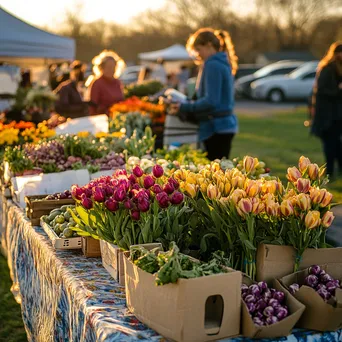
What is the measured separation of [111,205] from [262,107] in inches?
765

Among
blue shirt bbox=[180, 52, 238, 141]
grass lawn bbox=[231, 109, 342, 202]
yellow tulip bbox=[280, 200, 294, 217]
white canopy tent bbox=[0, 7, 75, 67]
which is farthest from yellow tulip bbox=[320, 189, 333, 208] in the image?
white canopy tent bbox=[0, 7, 75, 67]

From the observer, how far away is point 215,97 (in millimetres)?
4895

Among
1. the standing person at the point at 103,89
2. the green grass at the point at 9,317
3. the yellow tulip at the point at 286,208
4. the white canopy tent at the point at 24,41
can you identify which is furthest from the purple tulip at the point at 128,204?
the white canopy tent at the point at 24,41

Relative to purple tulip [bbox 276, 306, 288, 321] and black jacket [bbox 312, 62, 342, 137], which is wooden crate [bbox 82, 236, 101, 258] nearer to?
purple tulip [bbox 276, 306, 288, 321]

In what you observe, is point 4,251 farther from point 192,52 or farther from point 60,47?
point 60,47

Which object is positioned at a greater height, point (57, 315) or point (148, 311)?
point (148, 311)

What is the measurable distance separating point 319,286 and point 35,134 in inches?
129

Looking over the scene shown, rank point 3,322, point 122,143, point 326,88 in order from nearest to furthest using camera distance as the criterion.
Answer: point 3,322 → point 122,143 → point 326,88

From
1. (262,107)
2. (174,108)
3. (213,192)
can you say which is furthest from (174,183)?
(262,107)

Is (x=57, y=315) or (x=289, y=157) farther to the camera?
(x=289, y=157)

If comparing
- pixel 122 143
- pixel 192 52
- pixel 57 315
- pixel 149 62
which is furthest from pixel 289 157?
pixel 149 62

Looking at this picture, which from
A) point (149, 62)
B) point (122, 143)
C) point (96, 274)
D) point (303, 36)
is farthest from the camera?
point (303, 36)

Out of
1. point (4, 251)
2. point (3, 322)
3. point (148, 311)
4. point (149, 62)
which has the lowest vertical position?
point (3, 322)

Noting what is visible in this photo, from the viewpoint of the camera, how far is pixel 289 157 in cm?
963
